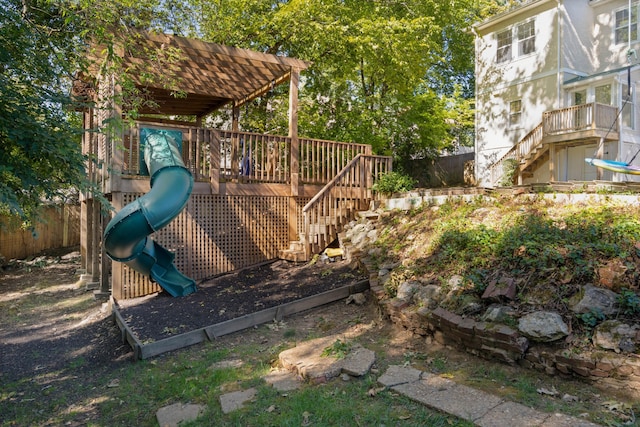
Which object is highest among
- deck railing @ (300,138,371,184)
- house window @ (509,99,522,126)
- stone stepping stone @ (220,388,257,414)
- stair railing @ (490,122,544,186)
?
house window @ (509,99,522,126)

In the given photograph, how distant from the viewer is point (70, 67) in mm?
5609

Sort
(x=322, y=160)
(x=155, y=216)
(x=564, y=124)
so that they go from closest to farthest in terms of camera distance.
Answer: (x=155, y=216) → (x=322, y=160) → (x=564, y=124)

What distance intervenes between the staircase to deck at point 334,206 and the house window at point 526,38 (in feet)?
33.9

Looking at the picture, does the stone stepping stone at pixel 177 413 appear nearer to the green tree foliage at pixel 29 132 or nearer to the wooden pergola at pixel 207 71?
the green tree foliage at pixel 29 132

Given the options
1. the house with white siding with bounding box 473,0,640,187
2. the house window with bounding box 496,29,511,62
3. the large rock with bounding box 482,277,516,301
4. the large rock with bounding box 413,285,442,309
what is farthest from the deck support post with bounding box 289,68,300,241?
the house window with bounding box 496,29,511,62

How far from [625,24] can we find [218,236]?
1538 centimetres

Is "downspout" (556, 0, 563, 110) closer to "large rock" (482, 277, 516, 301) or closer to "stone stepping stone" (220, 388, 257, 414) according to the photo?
"large rock" (482, 277, 516, 301)

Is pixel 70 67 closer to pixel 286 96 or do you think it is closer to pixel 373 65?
pixel 286 96

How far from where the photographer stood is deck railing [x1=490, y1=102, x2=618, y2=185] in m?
13.8

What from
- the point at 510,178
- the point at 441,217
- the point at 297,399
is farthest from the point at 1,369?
the point at 510,178

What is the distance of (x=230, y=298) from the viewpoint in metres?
7.38

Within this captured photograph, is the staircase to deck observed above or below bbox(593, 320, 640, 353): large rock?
above

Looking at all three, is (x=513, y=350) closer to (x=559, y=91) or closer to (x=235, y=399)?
(x=235, y=399)

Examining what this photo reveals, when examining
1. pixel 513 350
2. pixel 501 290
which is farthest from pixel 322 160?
pixel 513 350
